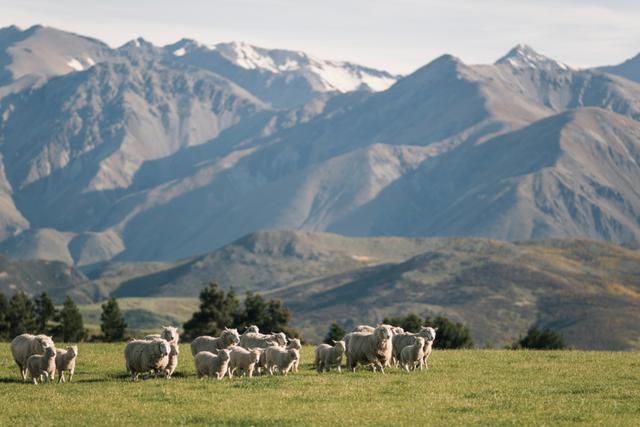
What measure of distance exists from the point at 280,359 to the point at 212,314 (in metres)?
65.8

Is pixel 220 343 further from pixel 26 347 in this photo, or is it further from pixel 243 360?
pixel 26 347

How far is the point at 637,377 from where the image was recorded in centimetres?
4341

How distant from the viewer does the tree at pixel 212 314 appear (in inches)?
4338

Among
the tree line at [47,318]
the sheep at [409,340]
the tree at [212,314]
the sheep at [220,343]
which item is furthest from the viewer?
the tree line at [47,318]

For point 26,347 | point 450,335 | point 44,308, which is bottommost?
point 450,335

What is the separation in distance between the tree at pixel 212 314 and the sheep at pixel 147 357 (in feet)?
212

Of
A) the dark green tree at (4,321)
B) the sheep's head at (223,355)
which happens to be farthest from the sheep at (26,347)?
the dark green tree at (4,321)

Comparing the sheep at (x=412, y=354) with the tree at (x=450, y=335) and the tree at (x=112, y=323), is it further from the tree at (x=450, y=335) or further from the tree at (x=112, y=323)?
the tree at (x=112, y=323)

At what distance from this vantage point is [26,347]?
44.5 meters

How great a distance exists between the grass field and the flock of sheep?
33.1 inches

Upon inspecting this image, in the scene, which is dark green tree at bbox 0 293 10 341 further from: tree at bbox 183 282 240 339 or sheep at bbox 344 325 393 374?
sheep at bbox 344 325 393 374

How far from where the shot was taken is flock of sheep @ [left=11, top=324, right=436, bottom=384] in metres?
43.9

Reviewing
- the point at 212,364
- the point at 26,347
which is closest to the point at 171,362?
the point at 212,364

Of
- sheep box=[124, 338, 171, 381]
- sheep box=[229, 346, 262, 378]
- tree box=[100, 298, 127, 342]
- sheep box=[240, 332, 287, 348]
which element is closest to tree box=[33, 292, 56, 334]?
tree box=[100, 298, 127, 342]
